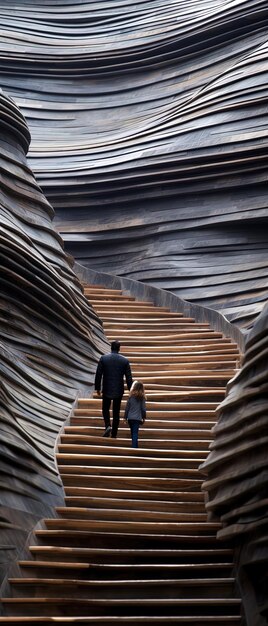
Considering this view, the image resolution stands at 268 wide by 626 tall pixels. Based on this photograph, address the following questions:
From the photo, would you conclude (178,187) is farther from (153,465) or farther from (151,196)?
(153,465)

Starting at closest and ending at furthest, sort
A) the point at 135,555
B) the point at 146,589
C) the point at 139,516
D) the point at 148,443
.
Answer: the point at 146,589
the point at 135,555
the point at 139,516
the point at 148,443

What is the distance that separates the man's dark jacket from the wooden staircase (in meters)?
0.47

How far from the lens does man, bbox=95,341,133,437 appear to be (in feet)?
37.8

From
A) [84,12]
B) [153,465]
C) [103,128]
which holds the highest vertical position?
[84,12]

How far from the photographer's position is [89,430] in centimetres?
1190

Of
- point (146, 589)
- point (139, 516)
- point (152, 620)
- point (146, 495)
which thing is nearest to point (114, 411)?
point (146, 495)

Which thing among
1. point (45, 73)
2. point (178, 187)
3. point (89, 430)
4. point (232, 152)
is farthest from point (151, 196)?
point (89, 430)

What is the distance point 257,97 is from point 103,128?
175 inches

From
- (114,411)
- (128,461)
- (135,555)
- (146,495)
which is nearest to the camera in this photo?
(135,555)

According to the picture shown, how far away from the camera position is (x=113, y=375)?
11.6 meters

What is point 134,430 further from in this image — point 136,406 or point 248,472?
point 248,472

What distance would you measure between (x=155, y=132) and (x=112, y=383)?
10.1m

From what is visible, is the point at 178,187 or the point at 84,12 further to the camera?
the point at 84,12

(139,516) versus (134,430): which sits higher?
(134,430)
